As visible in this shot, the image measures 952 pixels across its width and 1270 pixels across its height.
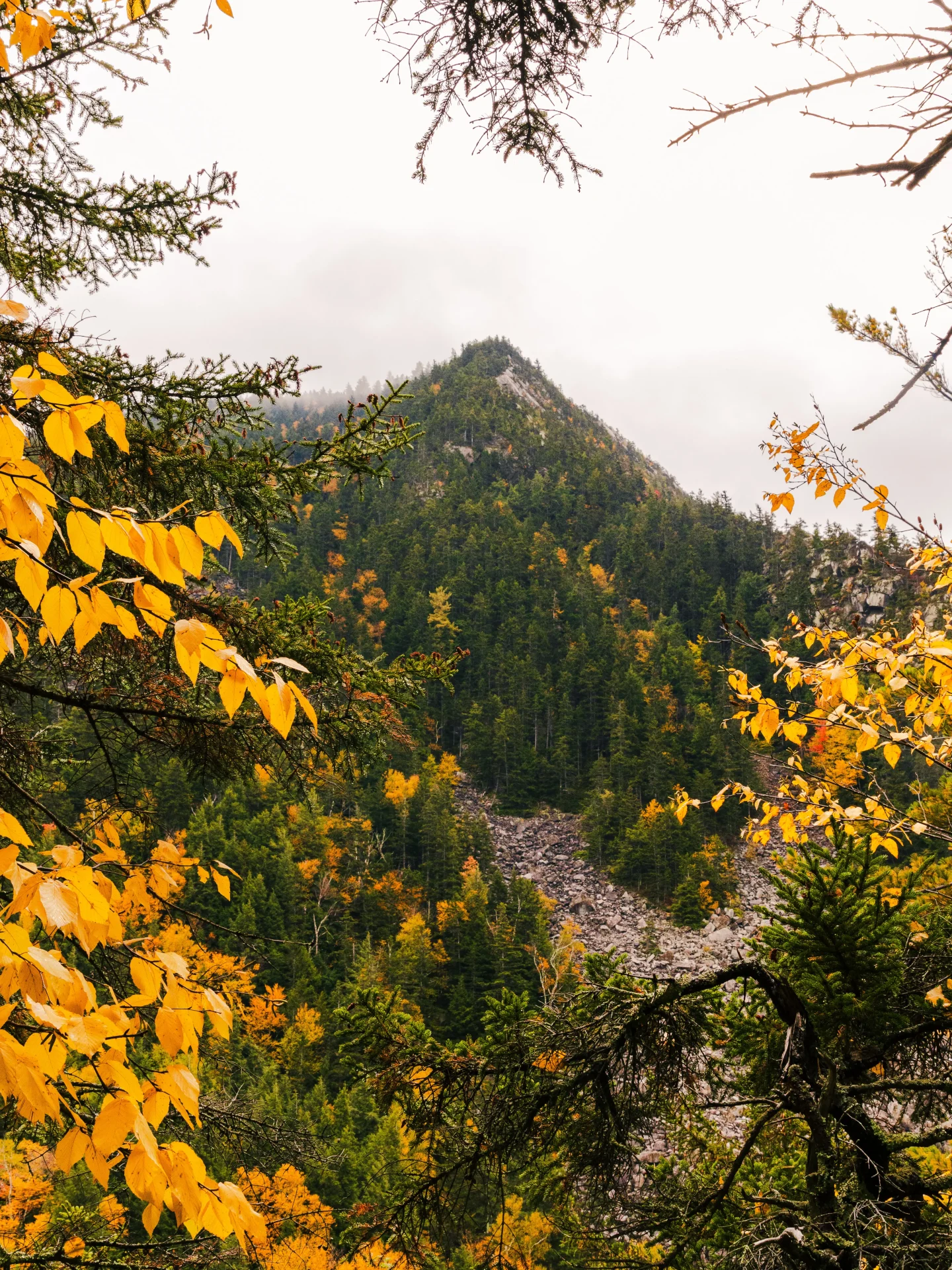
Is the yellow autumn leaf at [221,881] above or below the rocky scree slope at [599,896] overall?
above

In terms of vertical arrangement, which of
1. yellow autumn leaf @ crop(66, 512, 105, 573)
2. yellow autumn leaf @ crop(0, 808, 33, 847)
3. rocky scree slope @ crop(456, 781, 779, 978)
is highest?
yellow autumn leaf @ crop(66, 512, 105, 573)

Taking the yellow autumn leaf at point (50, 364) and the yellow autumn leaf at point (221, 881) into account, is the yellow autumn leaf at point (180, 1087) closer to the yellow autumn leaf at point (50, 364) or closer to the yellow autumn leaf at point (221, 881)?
the yellow autumn leaf at point (221, 881)

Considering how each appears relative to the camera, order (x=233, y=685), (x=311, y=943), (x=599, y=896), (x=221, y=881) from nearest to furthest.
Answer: (x=233, y=685) < (x=221, y=881) < (x=311, y=943) < (x=599, y=896)

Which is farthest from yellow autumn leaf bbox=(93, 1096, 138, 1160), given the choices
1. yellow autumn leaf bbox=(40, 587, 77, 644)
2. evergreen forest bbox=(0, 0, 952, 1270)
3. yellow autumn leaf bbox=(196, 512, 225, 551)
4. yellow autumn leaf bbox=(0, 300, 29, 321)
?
yellow autumn leaf bbox=(0, 300, 29, 321)

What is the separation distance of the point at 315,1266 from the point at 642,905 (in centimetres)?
3158

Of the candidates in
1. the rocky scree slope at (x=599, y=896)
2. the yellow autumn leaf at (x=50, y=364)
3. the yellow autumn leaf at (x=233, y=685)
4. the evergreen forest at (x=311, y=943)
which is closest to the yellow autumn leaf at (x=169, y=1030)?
the evergreen forest at (x=311, y=943)

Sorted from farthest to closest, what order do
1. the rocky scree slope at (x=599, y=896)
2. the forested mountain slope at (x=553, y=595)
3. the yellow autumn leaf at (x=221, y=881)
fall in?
the forested mountain slope at (x=553, y=595) → the rocky scree slope at (x=599, y=896) → the yellow autumn leaf at (x=221, y=881)

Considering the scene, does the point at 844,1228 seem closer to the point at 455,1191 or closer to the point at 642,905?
the point at 455,1191

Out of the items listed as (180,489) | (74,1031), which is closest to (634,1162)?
(74,1031)

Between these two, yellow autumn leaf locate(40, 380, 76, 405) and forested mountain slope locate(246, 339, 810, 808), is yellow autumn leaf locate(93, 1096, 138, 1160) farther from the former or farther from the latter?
forested mountain slope locate(246, 339, 810, 808)

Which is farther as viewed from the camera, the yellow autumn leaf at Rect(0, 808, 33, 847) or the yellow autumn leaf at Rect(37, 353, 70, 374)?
the yellow autumn leaf at Rect(0, 808, 33, 847)

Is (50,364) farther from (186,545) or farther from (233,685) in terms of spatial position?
(233,685)

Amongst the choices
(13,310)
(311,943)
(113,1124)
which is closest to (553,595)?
(311,943)

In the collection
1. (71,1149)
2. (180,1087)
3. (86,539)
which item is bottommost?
(71,1149)
